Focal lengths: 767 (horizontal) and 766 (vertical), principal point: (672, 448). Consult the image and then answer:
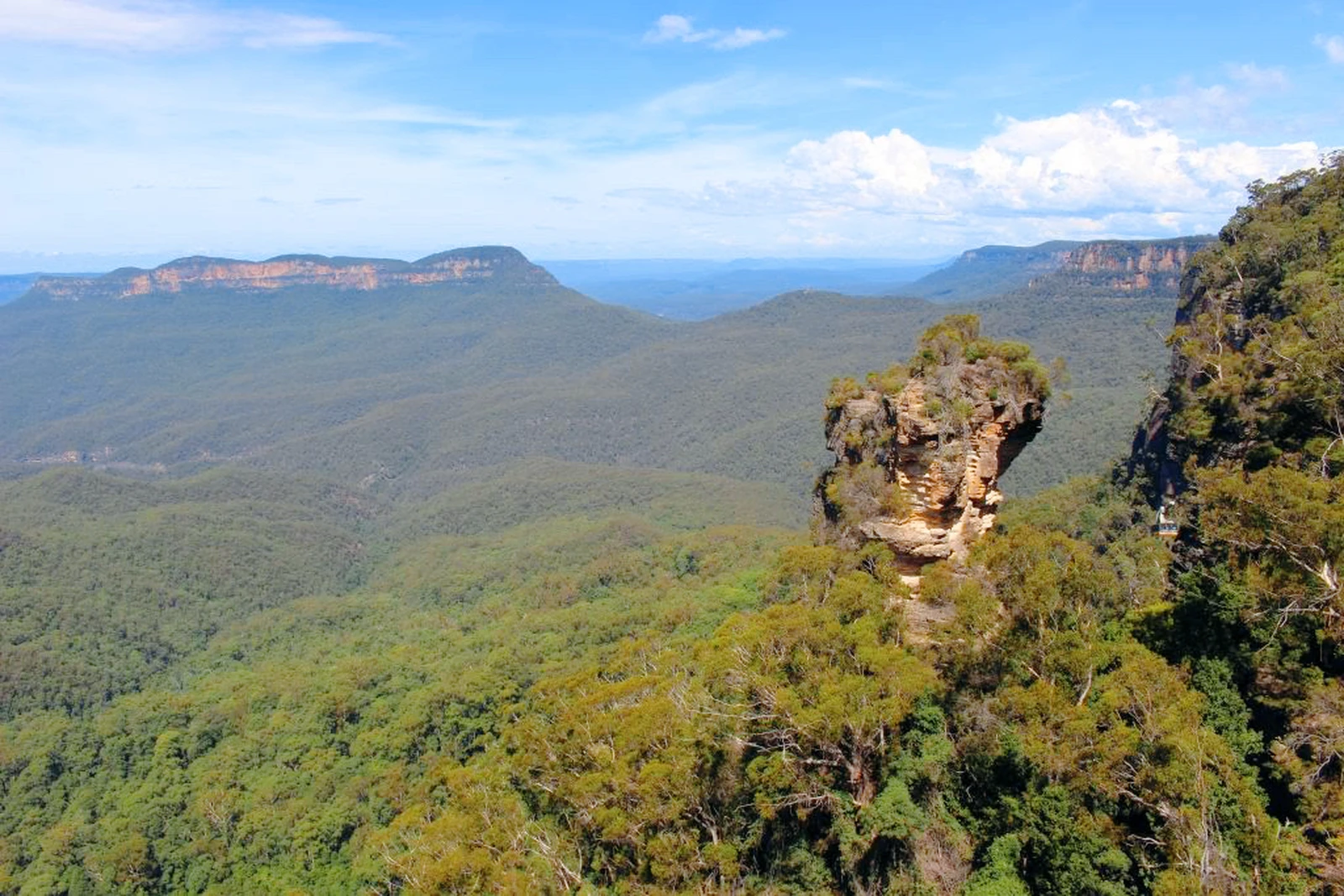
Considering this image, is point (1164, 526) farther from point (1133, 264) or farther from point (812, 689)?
point (1133, 264)

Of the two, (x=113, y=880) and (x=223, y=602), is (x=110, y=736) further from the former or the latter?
(x=223, y=602)

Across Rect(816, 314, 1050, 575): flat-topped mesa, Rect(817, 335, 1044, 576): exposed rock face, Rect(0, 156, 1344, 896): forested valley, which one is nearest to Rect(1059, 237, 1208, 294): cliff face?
Rect(0, 156, 1344, 896): forested valley

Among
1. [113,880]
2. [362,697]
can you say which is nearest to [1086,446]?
[362,697]

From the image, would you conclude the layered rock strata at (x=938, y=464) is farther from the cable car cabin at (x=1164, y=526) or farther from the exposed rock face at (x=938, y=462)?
the cable car cabin at (x=1164, y=526)

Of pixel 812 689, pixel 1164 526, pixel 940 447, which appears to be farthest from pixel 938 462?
pixel 1164 526

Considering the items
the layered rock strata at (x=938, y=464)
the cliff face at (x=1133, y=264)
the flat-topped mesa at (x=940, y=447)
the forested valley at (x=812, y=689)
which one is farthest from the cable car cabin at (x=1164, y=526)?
the cliff face at (x=1133, y=264)
